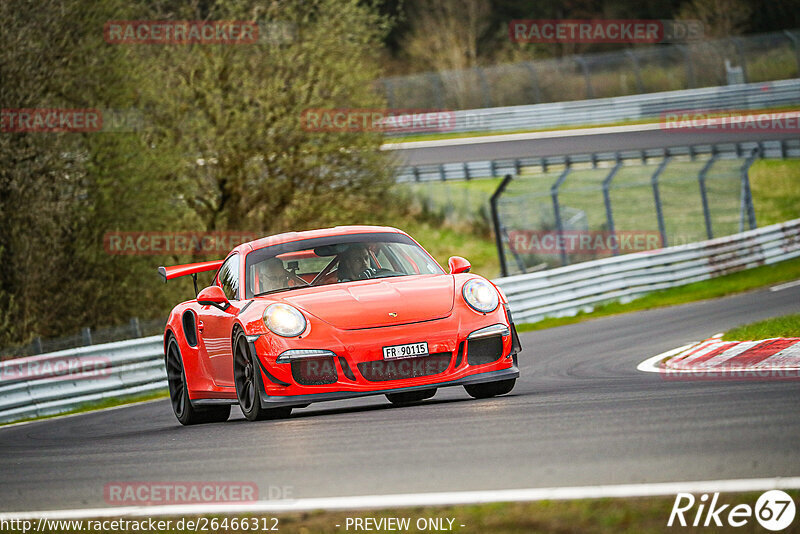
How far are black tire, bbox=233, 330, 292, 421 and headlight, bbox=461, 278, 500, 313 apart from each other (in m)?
1.46

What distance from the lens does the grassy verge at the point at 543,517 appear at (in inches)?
164

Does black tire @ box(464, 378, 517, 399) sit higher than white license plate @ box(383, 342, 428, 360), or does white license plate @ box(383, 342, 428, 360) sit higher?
white license plate @ box(383, 342, 428, 360)

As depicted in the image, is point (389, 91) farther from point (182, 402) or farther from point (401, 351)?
point (401, 351)

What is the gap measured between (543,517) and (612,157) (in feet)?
100

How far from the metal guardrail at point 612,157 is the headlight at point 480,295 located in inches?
806

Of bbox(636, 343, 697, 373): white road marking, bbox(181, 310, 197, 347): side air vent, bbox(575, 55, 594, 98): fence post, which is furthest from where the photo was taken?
bbox(575, 55, 594, 98): fence post

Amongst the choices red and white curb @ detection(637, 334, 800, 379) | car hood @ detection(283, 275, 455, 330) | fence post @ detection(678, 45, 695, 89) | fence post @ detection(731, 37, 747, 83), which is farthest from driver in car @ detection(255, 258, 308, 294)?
fence post @ detection(731, 37, 747, 83)

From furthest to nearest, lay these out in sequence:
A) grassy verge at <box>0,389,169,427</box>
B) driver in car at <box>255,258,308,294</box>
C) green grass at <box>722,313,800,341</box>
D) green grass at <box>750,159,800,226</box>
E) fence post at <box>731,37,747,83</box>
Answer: fence post at <box>731,37,747,83</box> < green grass at <box>750,159,800,226</box> < grassy verge at <box>0,389,169,427</box> < green grass at <box>722,313,800,341</box> < driver in car at <box>255,258,308,294</box>

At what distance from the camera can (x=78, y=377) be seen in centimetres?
1532

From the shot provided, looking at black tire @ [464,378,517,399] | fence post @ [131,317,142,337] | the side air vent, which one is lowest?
fence post @ [131,317,142,337]

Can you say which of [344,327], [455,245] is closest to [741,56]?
[455,245]

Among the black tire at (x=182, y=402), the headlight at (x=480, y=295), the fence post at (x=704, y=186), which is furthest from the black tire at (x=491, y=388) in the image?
the fence post at (x=704, y=186)

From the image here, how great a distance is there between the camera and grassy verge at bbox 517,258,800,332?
2089cm

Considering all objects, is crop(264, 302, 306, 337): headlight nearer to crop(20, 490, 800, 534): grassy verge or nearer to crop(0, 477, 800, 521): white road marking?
crop(0, 477, 800, 521): white road marking
